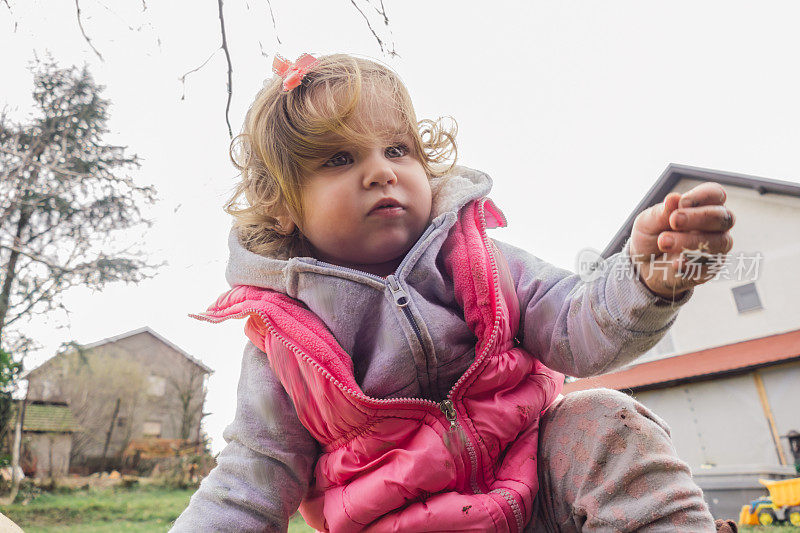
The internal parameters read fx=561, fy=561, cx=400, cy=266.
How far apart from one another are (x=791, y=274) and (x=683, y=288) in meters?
9.57

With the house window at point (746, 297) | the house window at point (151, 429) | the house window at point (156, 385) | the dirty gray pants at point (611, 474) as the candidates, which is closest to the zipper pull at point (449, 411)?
the dirty gray pants at point (611, 474)

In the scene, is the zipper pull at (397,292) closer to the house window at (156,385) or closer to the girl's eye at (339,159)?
the girl's eye at (339,159)

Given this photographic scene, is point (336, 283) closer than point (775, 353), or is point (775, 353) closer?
point (336, 283)

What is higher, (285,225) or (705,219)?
(285,225)

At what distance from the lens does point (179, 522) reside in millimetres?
1037

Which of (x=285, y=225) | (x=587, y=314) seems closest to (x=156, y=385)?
(x=285, y=225)

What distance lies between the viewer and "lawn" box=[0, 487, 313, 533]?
6.72 metres

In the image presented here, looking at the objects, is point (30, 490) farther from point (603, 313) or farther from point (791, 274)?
point (791, 274)

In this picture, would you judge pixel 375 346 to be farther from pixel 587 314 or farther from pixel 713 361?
pixel 713 361

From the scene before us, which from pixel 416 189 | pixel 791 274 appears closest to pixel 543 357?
pixel 416 189

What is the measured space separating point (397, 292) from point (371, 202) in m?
0.18

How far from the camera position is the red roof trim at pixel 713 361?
7927 mm

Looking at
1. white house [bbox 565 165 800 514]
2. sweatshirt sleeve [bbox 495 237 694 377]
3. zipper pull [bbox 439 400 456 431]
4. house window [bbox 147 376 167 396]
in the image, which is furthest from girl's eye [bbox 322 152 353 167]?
house window [bbox 147 376 167 396]

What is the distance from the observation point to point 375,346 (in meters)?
1.09
